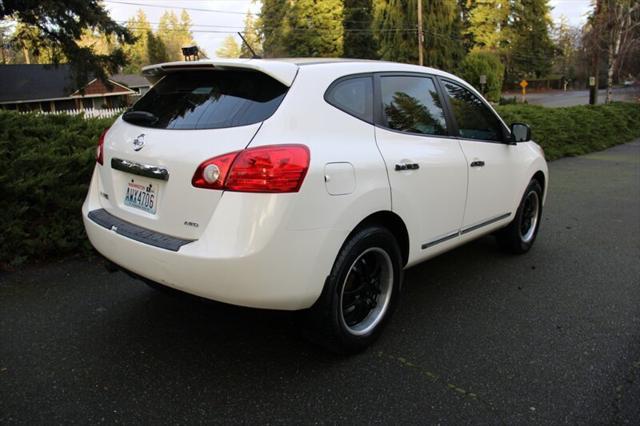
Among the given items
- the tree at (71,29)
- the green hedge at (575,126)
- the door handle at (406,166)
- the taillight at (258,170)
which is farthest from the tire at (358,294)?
the tree at (71,29)

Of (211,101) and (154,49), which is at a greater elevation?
(154,49)

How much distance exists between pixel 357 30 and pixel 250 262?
60.6m

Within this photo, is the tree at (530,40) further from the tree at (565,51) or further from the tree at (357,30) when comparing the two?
the tree at (357,30)

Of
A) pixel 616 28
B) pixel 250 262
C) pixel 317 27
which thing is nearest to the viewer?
pixel 250 262

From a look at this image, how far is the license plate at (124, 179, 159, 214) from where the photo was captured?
285cm

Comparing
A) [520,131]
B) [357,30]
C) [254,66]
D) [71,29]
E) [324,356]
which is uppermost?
[357,30]

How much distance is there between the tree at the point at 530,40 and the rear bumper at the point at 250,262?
70.9 m

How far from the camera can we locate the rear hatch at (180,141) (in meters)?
2.65

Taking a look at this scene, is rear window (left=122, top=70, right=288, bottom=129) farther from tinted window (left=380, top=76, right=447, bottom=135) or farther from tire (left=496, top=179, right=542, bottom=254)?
tire (left=496, top=179, right=542, bottom=254)

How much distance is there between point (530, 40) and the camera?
2739 inches

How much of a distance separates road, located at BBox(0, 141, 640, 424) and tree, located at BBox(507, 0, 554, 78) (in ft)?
227

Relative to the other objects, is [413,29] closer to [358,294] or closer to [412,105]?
[412,105]

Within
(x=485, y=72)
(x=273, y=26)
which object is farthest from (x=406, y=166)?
(x=273, y=26)

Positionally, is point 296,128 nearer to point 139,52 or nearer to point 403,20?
point 403,20
